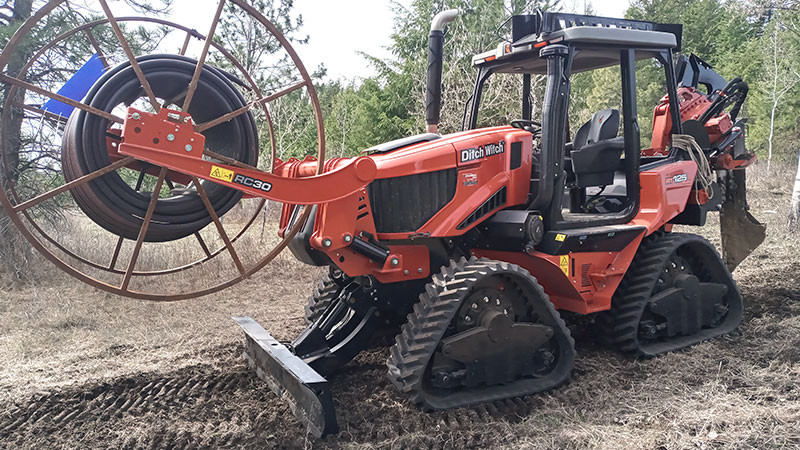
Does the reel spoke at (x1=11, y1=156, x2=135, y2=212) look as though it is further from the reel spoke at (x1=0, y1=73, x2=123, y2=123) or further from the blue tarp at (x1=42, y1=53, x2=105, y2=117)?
the blue tarp at (x1=42, y1=53, x2=105, y2=117)

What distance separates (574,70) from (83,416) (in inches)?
181

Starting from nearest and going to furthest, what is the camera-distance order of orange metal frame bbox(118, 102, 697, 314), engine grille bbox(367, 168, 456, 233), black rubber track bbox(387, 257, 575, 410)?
orange metal frame bbox(118, 102, 697, 314) → black rubber track bbox(387, 257, 575, 410) → engine grille bbox(367, 168, 456, 233)

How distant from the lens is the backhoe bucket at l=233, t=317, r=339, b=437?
10.8 ft

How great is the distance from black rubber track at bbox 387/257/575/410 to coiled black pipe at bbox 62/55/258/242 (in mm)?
1325

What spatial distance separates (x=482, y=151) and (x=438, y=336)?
1383 mm

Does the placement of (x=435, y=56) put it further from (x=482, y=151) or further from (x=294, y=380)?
(x=294, y=380)

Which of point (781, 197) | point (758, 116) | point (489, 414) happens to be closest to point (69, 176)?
point (489, 414)

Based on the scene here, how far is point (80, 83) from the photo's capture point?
329cm

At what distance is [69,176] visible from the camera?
10.1ft

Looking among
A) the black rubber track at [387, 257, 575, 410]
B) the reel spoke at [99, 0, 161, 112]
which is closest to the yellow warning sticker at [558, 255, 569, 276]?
the black rubber track at [387, 257, 575, 410]

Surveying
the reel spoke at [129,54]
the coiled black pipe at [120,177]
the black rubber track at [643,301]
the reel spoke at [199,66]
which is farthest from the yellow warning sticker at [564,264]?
the reel spoke at [129,54]

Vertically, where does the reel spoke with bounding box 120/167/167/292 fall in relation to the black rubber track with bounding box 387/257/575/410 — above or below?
above

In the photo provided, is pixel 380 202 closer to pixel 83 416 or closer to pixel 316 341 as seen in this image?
pixel 316 341

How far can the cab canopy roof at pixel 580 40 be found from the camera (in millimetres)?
4172
